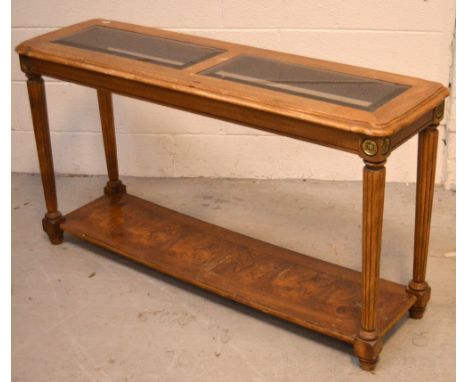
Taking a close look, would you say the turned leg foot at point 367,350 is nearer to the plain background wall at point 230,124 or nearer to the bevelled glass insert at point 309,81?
the bevelled glass insert at point 309,81

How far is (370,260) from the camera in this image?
2.72 metres

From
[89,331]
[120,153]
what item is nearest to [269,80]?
[89,331]

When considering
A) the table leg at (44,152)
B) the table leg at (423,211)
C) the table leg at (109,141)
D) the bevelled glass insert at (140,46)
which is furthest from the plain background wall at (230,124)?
the table leg at (423,211)

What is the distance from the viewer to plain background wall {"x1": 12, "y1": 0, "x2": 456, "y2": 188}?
3.80 m

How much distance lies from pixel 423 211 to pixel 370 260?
340 millimetres

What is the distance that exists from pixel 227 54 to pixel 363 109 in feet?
2.32

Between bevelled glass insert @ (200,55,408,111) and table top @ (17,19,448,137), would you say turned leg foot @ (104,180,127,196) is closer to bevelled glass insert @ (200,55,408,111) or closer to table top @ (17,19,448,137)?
table top @ (17,19,448,137)

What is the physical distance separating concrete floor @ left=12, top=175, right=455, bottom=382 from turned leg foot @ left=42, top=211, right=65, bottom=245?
0.04 metres

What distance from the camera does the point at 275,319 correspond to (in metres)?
3.16

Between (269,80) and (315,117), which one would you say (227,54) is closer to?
(269,80)

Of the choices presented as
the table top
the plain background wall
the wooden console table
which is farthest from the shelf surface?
the table top

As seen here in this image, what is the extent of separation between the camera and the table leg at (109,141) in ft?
12.3

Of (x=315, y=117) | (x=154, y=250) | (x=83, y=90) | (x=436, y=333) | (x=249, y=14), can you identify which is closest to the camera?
(x=315, y=117)

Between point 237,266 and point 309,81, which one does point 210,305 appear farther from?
point 309,81
